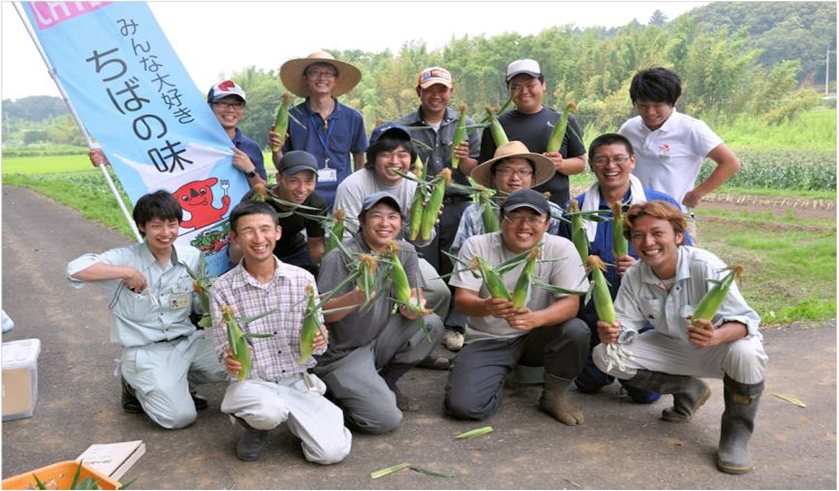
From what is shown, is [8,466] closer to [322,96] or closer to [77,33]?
[77,33]

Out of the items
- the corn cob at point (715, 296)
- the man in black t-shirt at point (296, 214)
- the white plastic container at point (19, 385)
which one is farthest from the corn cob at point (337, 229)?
the corn cob at point (715, 296)

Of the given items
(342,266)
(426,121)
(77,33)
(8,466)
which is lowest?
(8,466)

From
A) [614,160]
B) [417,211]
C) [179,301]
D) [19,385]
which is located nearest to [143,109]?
[179,301]

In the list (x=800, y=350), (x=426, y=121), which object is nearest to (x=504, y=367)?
→ (x=426, y=121)

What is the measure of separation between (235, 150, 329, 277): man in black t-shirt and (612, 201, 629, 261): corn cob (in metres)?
1.79

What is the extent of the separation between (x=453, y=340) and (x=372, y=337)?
120 cm

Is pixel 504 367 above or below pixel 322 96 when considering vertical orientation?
below

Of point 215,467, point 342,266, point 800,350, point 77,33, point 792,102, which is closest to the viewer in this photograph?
point 215,467

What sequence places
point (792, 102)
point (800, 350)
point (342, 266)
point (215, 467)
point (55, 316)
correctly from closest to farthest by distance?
point (215, 467)
point (342, 266)
point (800, 350)
point (55, 316)
point (792, 102)

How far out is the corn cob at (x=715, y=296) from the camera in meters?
3.34

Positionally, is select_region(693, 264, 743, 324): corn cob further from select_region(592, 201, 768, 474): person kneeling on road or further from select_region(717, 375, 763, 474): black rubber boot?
select_region(717, 375, 763, 474): black rubber boot

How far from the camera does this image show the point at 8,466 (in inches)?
142

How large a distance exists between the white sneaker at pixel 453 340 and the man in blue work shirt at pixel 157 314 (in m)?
1.66

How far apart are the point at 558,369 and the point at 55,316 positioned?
4725 millimetres
